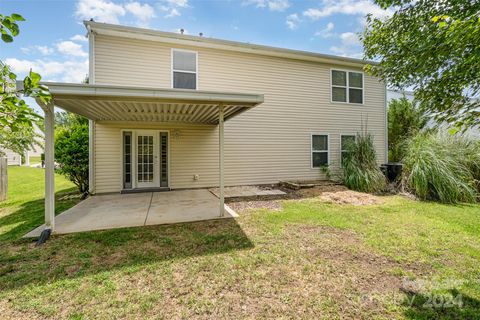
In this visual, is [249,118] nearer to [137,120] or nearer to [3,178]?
[137,120]

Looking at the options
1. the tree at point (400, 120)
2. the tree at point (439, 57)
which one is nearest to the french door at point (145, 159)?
the tree at point (439, 57)

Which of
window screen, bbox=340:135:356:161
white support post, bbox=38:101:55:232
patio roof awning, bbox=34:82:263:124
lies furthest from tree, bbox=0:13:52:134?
window screen, bbox=340:135:356:161

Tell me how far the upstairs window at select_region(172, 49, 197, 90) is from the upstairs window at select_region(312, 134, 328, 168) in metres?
5.44

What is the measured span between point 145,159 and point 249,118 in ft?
13.3

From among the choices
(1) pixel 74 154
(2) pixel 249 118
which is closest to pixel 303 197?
(2) pixel 249 118

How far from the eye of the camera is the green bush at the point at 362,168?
7.94m

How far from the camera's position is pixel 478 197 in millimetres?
6812

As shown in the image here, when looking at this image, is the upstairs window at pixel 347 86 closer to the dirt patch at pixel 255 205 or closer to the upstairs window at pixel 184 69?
the upstairs window at pixel 184 69

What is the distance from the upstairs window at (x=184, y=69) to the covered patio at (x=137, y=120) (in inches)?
53.4

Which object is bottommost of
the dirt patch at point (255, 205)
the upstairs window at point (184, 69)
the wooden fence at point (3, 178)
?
the dirt patch at point (255, 205)

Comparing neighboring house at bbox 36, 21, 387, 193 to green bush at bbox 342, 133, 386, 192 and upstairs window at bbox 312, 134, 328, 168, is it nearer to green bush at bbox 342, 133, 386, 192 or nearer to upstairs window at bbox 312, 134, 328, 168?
upstairs window at bbox 312, 134, 328, 168

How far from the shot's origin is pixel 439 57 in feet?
9.37

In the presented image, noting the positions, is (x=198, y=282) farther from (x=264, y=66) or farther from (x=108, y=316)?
(x=264, y=66)

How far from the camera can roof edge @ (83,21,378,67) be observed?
6805 mm
